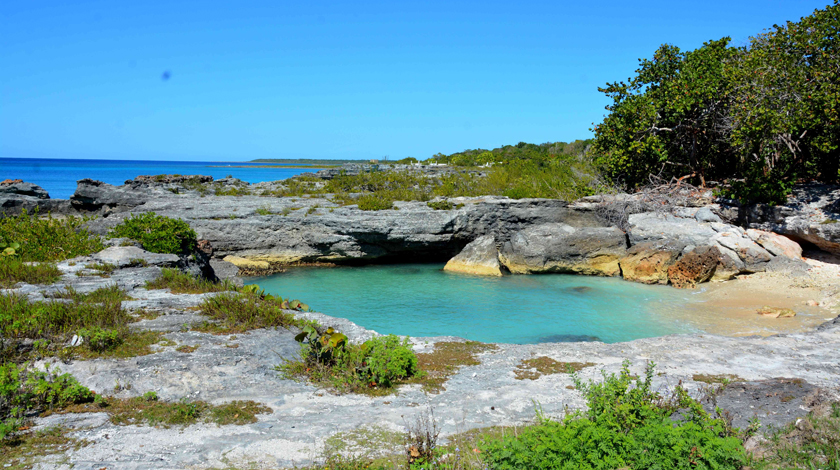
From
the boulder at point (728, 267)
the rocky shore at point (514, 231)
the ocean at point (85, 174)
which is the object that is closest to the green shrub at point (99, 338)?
the rocky shore at point (514, 231)

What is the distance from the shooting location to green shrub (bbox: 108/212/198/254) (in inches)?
504

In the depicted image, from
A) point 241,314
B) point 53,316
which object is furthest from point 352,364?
point 53,316

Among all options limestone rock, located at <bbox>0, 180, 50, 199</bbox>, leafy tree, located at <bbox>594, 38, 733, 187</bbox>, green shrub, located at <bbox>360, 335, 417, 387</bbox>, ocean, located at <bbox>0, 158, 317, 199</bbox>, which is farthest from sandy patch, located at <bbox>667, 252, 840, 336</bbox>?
ocean, located at <bbox>0, 158, 317, 199</bbox>

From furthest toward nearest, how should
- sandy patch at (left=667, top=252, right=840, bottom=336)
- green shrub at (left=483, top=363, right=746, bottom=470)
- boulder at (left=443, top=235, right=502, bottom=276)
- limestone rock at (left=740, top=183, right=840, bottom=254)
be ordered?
boulder at (left=443, top=235, right=502, bottom=276) → limestone rock at (left=740, top=183, right=840, bottom=254) → sandy patch at (left=667, top=252, right=840, bottom=336) → green shrub at (left=483, top=363, right=746, bottom=470)

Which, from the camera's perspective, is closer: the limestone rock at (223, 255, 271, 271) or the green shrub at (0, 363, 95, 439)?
the green shrub at (0, 363, 95, 439)

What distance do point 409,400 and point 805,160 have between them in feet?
61.5

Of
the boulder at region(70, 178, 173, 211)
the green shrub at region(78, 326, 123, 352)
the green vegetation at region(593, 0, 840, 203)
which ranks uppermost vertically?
the green vegetation at region(593, 0, 840, 203)

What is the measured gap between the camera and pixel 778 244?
16594mm

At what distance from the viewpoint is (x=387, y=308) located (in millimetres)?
14133

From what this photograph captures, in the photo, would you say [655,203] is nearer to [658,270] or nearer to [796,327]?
[658,270]

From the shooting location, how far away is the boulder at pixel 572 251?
60.3 feet

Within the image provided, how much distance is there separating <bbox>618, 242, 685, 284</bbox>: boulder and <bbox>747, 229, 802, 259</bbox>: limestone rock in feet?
8.02

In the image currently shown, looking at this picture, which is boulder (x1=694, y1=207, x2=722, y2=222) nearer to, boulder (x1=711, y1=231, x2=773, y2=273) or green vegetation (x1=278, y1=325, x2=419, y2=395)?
boulder (x1=711, y1=231, x2=773, y2=273)

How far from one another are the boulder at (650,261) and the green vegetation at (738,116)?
3.63m
